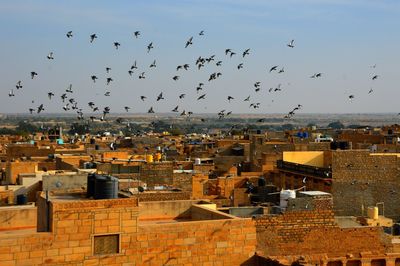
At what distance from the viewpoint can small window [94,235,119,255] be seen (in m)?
15.5

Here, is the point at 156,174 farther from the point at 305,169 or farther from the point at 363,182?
the point at 363,182

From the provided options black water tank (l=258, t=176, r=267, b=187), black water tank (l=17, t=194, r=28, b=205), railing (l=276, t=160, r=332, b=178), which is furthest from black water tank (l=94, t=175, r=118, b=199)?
black water tank (l=258, t=176, r=267, b=187)

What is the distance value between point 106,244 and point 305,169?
2428 centimetres

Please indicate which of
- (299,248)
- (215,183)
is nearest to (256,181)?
(215,183)

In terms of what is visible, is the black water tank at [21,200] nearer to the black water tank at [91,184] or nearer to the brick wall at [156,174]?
the brick wall at [156,174]

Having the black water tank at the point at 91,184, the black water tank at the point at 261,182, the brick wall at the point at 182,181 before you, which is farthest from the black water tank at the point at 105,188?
the black water tank at the point at 261,182

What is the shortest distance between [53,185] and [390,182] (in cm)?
1762

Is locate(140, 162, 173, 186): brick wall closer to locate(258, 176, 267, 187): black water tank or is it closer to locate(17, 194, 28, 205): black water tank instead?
locate(17, 194, 28, 205): black water tank

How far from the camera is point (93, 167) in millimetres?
36125

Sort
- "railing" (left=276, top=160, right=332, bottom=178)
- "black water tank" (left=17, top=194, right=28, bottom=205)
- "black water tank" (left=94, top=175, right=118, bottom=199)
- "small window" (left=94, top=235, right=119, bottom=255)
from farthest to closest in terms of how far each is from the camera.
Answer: "railing" (left=276, top=160, right=332, bottom=178)
"black water tank" (left=17, top=194, right=28, bottom=205)
"black water tank" (left=94, top=175, right=118, bottom=199)
"small window" (left=94, top=235, right=119, bottom=255)

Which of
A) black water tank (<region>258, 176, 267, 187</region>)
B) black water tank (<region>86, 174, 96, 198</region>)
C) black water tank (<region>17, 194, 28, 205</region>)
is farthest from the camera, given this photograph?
black water tank (<region>258, 176, 267, 187</region>)

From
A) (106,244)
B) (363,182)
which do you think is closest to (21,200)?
(106,244)

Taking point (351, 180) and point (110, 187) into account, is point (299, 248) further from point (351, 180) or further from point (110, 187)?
point (351, 180)

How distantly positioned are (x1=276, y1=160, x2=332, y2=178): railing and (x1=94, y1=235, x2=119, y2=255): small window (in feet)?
68.2
